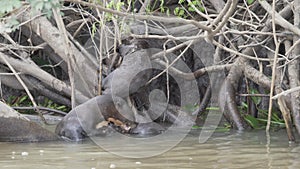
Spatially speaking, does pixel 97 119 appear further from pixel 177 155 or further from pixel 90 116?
pixel 177 155

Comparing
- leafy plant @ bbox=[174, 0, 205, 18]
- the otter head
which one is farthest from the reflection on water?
leafy plant @ bbox=[174, 0, 205, 18]

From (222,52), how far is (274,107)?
2.27 ft

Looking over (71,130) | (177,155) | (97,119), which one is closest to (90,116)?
(97,119)

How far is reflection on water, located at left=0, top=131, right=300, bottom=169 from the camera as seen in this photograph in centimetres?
324

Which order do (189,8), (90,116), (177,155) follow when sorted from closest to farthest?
(177,155)
(189,8)
(90,116)

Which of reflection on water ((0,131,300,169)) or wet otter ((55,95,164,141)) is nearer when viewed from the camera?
reflection on water ((0,131,300,169))

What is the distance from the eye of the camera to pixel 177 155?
3.56m

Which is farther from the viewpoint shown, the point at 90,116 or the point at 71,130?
the point at 90,116

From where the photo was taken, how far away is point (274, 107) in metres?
5.15

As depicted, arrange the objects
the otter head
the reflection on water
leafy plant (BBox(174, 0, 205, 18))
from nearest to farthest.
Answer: the reflection on water → leafy plant (BBox(174, 0, 205, 18)) → the otter head

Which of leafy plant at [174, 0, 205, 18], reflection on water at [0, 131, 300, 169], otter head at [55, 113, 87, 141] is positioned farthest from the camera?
otter head at [55, 113, 87, 141]

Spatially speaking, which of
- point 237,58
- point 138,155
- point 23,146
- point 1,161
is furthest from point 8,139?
point 237,58

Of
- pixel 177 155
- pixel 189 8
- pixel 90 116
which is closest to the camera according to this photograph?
pixel 177 155

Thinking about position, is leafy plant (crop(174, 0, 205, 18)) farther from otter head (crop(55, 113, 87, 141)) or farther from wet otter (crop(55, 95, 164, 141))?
otter head (crop(55, 113, 87, 141))
